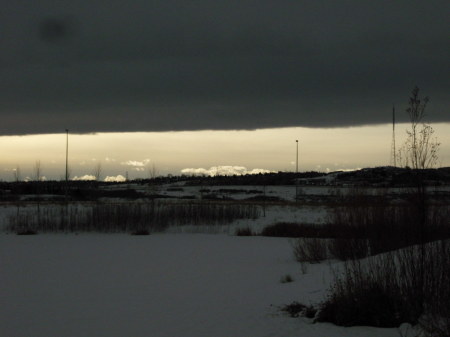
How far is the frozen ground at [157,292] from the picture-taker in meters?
9.67

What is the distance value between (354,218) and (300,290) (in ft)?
9.76

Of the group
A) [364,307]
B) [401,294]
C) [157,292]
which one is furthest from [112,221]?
[401,294]

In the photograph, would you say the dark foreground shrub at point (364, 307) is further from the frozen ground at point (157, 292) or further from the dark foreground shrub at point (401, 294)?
the frozen ground at point (157, 292)

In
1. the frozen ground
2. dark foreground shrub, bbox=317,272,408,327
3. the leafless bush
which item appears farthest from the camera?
the leafless bush

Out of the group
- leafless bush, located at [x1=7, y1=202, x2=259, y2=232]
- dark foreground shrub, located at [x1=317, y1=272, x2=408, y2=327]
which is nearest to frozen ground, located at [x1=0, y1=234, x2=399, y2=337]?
dark foreground shrub, located at [x1=317, y1=272, x2=408, y2=327]

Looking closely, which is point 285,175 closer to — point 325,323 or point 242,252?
point 242,252

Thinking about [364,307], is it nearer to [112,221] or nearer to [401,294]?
[401,294]

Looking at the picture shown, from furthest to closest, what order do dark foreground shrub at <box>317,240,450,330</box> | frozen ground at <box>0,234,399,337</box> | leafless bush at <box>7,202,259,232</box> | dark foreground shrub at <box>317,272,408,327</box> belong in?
leafless bush at <box>7,202,259,232</box>, frozen ground at <box>0,234,399,337</box>, dark foreground shrub at <box>317,272,408,327</box>, dark foreground shrub at <box>317,240,450,330</box>

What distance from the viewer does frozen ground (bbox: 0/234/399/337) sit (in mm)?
9672

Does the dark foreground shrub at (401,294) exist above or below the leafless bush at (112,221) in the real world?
above

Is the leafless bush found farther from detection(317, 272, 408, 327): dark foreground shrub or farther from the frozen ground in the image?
detection(317, 272, 408, 327): dark foreground shrub

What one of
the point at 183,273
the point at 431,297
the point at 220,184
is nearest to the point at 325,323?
the point at 431,297

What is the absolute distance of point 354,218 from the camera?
13.7 metres

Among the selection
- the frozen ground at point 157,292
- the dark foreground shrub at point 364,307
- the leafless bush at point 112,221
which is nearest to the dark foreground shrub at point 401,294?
the dark foreground shrub at point 364,307
